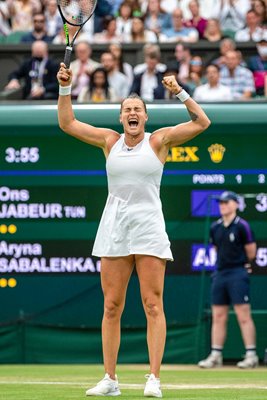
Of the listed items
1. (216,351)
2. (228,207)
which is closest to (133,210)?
(228,207)

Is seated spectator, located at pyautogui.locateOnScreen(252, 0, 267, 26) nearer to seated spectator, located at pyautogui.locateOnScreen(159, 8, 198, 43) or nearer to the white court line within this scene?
seated spectator, located at pyautogui.locateOnScreen(159, 8, 198, 43)

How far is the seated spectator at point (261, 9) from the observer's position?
18.2 metres

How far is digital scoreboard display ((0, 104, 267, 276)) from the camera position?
48.6 ft

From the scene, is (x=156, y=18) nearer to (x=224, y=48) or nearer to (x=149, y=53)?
(x=224, y=48)

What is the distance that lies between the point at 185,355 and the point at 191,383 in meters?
4.54

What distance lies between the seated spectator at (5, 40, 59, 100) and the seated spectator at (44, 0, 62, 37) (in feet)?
7.05

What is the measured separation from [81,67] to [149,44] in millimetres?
954

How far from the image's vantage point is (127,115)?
8664mm

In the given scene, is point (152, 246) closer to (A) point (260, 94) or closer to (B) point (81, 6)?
(B) point (81, 6)

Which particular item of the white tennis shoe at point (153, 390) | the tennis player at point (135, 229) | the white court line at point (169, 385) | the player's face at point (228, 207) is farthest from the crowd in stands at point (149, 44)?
the white tennis shoe at point (153, 390)

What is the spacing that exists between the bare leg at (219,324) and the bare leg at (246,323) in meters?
0.22

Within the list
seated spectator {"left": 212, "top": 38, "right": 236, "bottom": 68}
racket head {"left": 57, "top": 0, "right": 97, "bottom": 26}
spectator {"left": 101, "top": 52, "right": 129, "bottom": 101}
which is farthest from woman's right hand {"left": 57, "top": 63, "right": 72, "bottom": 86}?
seated spectator {"left": 212, "top": 38, "right": 236, "bottom": 68}

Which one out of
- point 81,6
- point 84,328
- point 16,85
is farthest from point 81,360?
point 81,6

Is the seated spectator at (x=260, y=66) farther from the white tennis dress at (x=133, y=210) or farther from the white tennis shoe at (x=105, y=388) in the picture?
the white tennis shoe at (x=105, y=388)
